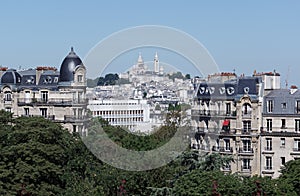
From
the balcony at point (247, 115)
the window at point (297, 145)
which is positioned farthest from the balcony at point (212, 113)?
the window at point (297, 145)

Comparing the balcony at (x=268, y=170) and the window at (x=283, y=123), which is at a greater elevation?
the window at (x=283, y=123)

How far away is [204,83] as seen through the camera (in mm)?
59375

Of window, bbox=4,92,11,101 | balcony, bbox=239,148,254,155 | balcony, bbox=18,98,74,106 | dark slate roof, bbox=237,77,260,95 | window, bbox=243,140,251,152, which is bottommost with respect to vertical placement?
balcony, bbox=239,148,254,155

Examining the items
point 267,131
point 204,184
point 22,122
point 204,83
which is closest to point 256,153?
point 267,131

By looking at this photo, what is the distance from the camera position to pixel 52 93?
6569 cm

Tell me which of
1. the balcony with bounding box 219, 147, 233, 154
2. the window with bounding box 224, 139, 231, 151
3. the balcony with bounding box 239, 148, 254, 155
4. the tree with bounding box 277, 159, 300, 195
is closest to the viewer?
the tree with bounding box 277, 159, 300, 195

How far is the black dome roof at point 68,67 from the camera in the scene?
216 ft

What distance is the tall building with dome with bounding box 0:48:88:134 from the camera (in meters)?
64.2

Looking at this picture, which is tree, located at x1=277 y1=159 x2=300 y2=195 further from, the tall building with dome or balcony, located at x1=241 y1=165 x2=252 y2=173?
the tall building with dome

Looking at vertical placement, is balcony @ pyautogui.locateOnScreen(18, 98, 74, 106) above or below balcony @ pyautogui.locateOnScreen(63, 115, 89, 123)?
above

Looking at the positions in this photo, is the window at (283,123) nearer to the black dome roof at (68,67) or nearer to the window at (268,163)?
the window at (268,163)

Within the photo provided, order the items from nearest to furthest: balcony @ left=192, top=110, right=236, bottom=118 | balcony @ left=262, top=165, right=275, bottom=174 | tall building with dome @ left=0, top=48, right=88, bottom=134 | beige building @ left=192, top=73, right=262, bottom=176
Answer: balcony @ left=262, top=165, right=275, bottom=174
beige building @ left=192, top=73, right=262, bottom=176
balcony @ left=192, top=110, right=236, bottom=118
tall building with dome @ left=0, top=48, right=88, bottom=134

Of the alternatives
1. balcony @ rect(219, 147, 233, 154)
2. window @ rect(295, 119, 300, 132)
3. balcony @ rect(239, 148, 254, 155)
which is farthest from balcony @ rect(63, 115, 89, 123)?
window @ rect(295, 119, 300, 132)

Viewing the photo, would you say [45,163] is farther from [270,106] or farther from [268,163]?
[270,106]
